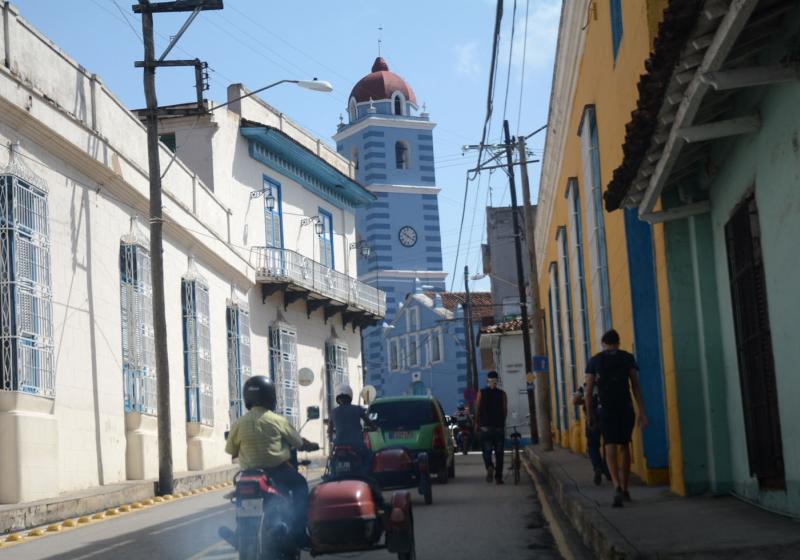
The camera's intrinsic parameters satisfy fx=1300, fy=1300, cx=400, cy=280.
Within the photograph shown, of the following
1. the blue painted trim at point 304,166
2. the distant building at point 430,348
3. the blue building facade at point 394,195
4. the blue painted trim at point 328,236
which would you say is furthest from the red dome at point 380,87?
the blue painted trim at point 328,236

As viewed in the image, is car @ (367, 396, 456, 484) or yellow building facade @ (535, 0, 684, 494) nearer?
yellow building facade @ (535, 0, 684, 494)

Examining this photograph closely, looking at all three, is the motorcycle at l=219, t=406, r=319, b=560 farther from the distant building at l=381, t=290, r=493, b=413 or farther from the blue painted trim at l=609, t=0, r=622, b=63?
the distant building at l=381, t=290, r=493, b=413

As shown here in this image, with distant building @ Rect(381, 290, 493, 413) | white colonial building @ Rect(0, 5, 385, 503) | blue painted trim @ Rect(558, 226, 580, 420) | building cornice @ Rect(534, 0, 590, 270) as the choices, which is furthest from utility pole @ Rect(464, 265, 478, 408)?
blue painted trim @ Rect(558, 226, 580, 420)

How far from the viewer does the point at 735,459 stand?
11.8 metres

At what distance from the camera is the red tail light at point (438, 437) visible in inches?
797

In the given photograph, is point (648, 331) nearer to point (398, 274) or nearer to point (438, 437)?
point (438, 437)

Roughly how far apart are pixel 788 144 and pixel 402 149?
82.7 metres

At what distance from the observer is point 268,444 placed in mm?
8898

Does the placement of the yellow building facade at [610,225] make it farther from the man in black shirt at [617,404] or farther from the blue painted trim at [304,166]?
the blue painted trim at [304,166]

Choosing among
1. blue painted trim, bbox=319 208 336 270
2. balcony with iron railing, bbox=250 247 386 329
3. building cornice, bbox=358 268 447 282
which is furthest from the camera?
building cornice, bbox=358 268 447 282

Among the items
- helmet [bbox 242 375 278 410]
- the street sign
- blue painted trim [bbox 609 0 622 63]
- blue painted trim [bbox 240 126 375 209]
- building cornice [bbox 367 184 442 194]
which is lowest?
helmet [bbox 242 375 278 410]

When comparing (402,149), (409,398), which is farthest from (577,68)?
(402,149)

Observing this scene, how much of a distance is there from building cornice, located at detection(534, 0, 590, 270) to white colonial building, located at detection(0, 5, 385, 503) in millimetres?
7559

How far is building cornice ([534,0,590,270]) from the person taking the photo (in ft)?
65.8
